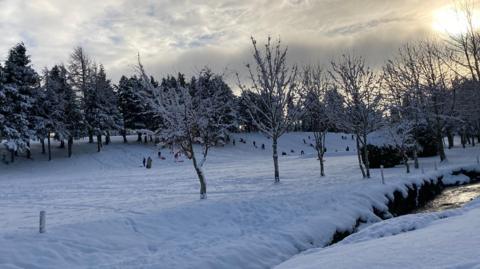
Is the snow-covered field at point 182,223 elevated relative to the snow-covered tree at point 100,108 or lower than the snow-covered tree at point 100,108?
lower

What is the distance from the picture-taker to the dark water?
18484 millimetres

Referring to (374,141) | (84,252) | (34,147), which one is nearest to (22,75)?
(34,147)

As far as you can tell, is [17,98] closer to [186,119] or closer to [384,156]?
[186,119]

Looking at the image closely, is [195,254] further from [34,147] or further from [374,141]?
[34,147]

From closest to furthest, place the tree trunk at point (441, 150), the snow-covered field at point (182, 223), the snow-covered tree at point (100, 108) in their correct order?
the snow-covered field at point (182, 223) → the tree trunk at point (441, 150) → the snow-covered tree at point (100, 108)

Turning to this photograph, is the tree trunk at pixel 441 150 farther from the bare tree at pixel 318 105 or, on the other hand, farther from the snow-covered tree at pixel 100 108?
the snow-covered tree at pixel 100 108

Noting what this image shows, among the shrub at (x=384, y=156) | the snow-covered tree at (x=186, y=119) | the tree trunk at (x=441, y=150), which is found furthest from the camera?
the tree trunk at (x=441, y=150)

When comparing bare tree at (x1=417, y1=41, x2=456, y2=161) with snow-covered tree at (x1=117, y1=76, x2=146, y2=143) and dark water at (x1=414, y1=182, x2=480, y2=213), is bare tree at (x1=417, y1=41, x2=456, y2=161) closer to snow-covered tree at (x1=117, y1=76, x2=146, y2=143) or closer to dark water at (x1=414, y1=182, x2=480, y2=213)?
dark water at (x1=414, y1=182, x2=480, y2=213)

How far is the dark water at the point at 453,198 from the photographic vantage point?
18484 mm

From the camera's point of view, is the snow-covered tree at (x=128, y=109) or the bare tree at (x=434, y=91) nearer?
the bare tree at (x=434, y=91)

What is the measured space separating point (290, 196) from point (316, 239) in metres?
4.11

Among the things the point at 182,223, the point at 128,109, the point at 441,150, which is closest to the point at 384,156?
the point at 441,150

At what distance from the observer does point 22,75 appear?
4584cm

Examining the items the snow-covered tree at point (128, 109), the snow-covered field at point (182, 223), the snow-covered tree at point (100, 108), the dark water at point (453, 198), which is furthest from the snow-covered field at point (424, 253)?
the snow-covered tree at point (128, 109)
